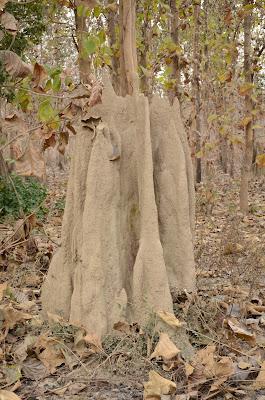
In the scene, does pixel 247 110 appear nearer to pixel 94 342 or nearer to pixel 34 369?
pixel 94 342

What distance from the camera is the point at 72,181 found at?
3600mm

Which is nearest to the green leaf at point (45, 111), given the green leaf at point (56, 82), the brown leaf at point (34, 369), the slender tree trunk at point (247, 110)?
the green leaf at point (56, 82)

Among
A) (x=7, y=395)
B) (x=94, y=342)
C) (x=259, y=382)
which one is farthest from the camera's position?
(x=94, y=342)

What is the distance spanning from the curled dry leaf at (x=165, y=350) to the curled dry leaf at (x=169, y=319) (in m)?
0.10

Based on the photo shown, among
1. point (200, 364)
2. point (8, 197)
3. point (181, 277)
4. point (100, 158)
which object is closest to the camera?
point (200, 364)

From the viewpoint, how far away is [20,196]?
880 centimetres

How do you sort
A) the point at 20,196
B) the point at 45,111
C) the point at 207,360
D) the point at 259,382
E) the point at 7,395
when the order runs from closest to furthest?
1. the point at 7,395
2. the point at 259,382
3. the point at 207,360
4. the point at 45,111
5. the point at 20,196

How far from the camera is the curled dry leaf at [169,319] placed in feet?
10.5

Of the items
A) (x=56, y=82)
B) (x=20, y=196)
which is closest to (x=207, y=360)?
(x=56, y=82)

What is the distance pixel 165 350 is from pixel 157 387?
1.02 ft

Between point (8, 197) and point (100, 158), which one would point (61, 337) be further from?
point (8, 197)

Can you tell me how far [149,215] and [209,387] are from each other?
1.12m

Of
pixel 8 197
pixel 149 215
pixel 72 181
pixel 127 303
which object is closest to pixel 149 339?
pixel 127 303

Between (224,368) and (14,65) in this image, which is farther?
(14,65)
